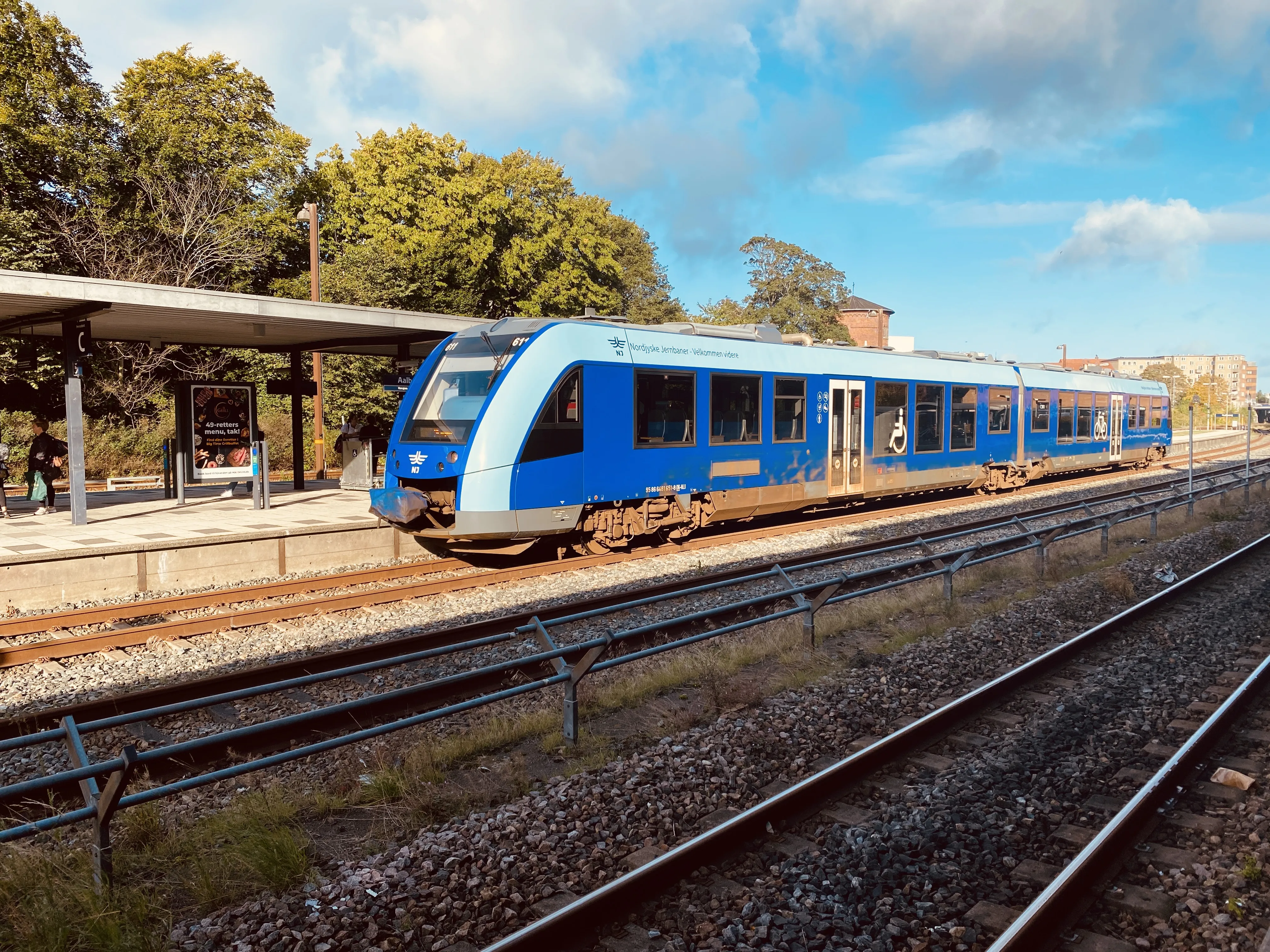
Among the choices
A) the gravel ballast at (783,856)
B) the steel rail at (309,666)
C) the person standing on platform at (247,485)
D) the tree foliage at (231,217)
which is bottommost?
the gravel ballast at (783,856)

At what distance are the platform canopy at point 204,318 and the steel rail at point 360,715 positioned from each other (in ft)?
28.3

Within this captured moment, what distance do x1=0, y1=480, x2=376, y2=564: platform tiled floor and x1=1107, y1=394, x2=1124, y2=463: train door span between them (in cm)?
2348

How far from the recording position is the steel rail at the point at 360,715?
408 centimetres

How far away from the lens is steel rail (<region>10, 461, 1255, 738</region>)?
22.1 ft

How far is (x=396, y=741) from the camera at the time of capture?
660cm

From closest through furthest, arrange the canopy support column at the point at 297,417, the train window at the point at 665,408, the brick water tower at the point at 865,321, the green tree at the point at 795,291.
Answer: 1. the train window at the point at 665,408
2. the canopy support column at the point at 297,417
3. the green tree at the point at 795,291
4. the brick water tower at the point at 865,321

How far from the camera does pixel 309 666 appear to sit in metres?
8.04

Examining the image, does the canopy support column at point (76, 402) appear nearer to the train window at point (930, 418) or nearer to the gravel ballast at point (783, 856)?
the gravel ballast at point (783, 856)

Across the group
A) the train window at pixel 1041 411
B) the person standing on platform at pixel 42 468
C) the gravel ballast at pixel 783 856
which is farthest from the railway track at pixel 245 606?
the train window at pixel 1041 411

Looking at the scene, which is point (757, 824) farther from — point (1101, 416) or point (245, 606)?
point (1101, 416)

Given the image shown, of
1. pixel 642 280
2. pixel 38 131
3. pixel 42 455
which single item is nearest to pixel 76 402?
pixel 42 455

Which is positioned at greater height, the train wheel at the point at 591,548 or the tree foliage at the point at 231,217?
the tree foliage at the point at 231,217

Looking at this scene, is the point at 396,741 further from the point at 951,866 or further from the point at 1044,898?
the point at 1044,898

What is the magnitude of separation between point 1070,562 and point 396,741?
36.0 feet
